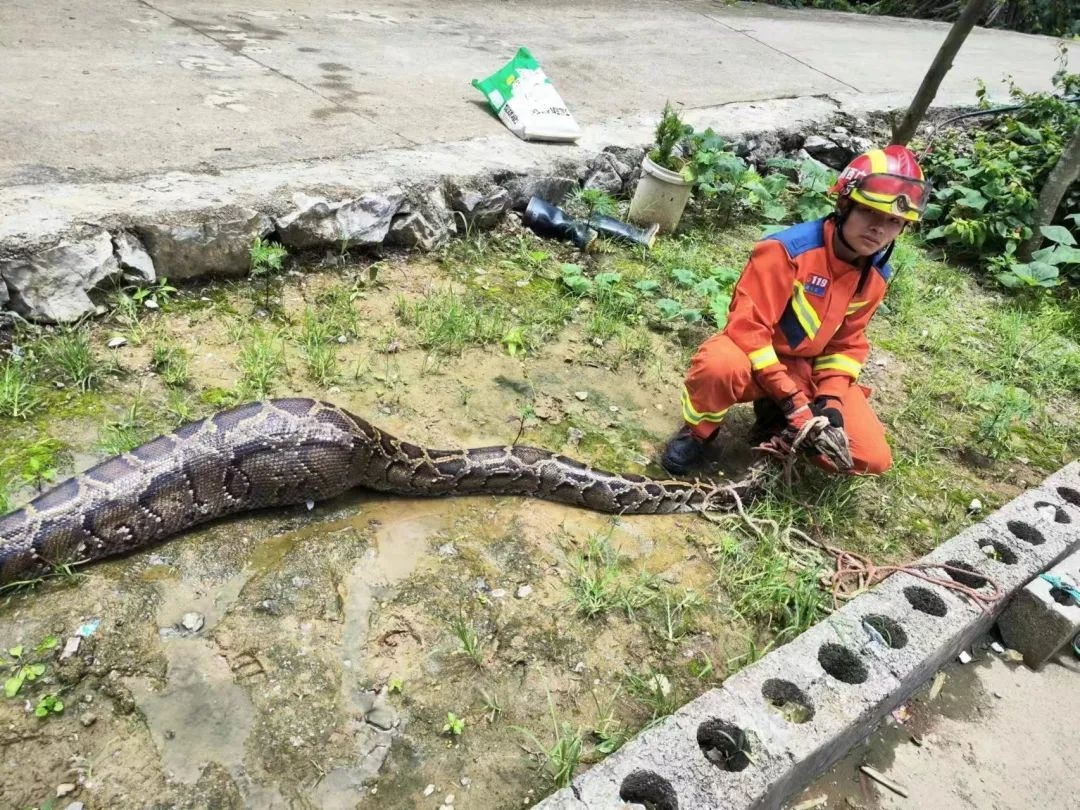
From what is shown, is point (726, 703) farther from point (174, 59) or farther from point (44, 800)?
point (174, 59)

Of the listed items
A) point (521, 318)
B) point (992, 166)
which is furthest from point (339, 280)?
point (992, 166)

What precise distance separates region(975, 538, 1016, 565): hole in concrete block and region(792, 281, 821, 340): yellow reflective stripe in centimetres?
139

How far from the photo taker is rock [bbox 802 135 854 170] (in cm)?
829

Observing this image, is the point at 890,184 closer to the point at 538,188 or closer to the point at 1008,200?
the point at 538,188

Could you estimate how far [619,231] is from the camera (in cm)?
639

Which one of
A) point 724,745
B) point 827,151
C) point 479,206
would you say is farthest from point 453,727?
point 827,151

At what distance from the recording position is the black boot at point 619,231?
6352 millimetres

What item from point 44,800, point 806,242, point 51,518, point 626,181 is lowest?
point 44,800

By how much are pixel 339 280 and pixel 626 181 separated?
9.66 ft

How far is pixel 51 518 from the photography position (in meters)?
3.11

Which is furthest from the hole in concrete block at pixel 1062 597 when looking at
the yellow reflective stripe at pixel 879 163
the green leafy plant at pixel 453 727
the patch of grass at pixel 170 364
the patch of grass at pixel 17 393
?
the patch of grass at pixel 17 393

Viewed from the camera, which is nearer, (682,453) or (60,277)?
(60,277)

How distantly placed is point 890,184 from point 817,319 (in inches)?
32.3

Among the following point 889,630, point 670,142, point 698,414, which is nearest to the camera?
point 889,630
